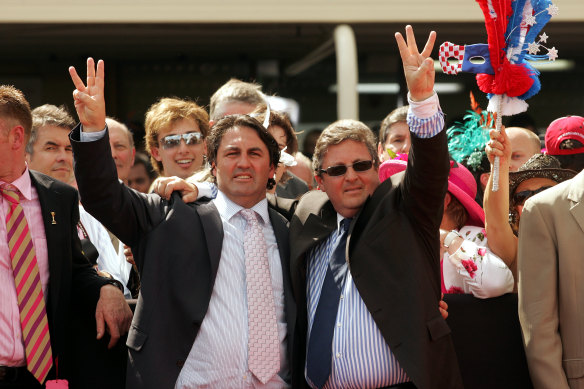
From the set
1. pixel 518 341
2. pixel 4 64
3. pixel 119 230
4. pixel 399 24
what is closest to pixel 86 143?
pixel 119 230

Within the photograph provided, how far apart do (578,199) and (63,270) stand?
229cm

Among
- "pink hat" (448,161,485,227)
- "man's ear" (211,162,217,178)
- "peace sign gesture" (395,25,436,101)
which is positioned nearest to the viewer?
"peace sign gesture" (395,25,436,101)

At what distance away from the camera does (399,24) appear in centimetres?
789

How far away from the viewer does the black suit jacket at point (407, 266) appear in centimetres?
343

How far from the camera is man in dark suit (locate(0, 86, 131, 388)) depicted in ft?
11.3

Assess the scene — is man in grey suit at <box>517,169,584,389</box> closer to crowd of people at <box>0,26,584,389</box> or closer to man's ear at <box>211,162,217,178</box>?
crowd of people at <box>0,26,584,389</box>

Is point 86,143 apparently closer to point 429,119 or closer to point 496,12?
point 429,119

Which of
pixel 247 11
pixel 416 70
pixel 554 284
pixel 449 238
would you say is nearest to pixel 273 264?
pixel 449 238

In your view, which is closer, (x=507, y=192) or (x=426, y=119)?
(x=426, y=119)

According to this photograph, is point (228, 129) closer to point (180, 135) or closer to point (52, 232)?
point (52, 232)

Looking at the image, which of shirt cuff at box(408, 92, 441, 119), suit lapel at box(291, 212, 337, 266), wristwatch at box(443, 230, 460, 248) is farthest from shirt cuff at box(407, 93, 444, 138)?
wristwatch at box(443, 230, 460, 248)

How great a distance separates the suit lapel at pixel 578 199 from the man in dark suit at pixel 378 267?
58 cm

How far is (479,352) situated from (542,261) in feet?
1.88

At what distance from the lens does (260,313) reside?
3.64 m
